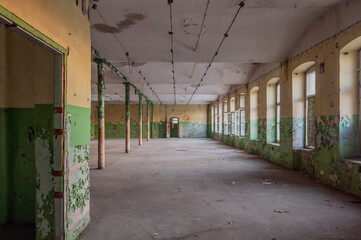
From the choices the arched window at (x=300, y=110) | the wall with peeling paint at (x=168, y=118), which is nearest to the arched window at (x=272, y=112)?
the arched window at (x=300, y=110)

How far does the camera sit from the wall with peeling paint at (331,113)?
16.0 ft

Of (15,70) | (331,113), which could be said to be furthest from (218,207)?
(15,70)

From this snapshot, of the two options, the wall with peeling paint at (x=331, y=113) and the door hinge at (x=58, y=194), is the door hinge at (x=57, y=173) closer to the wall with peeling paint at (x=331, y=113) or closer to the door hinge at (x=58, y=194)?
the door hinge at (x=58, y=194)

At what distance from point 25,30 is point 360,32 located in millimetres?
4933

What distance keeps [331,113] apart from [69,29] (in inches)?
197

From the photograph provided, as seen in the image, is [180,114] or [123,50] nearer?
[123,50]

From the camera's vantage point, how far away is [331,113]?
17.4 ft

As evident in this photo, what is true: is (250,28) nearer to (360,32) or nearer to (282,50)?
(282,50)

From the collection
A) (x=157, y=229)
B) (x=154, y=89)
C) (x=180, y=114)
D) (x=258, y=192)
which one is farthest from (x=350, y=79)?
(x=180, y=114)

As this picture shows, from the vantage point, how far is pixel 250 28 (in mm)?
6078

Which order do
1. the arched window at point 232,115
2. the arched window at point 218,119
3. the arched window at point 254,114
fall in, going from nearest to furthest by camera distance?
the arched window at point 254,114 < the arched window at point 232,115 < the arched window at point 218,119

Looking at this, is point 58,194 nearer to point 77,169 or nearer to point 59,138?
point 77,169

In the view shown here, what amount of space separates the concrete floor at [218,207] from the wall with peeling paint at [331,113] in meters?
0.38

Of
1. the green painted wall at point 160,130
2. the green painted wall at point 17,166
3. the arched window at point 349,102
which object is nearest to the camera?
the green painted wall at point 17,166
